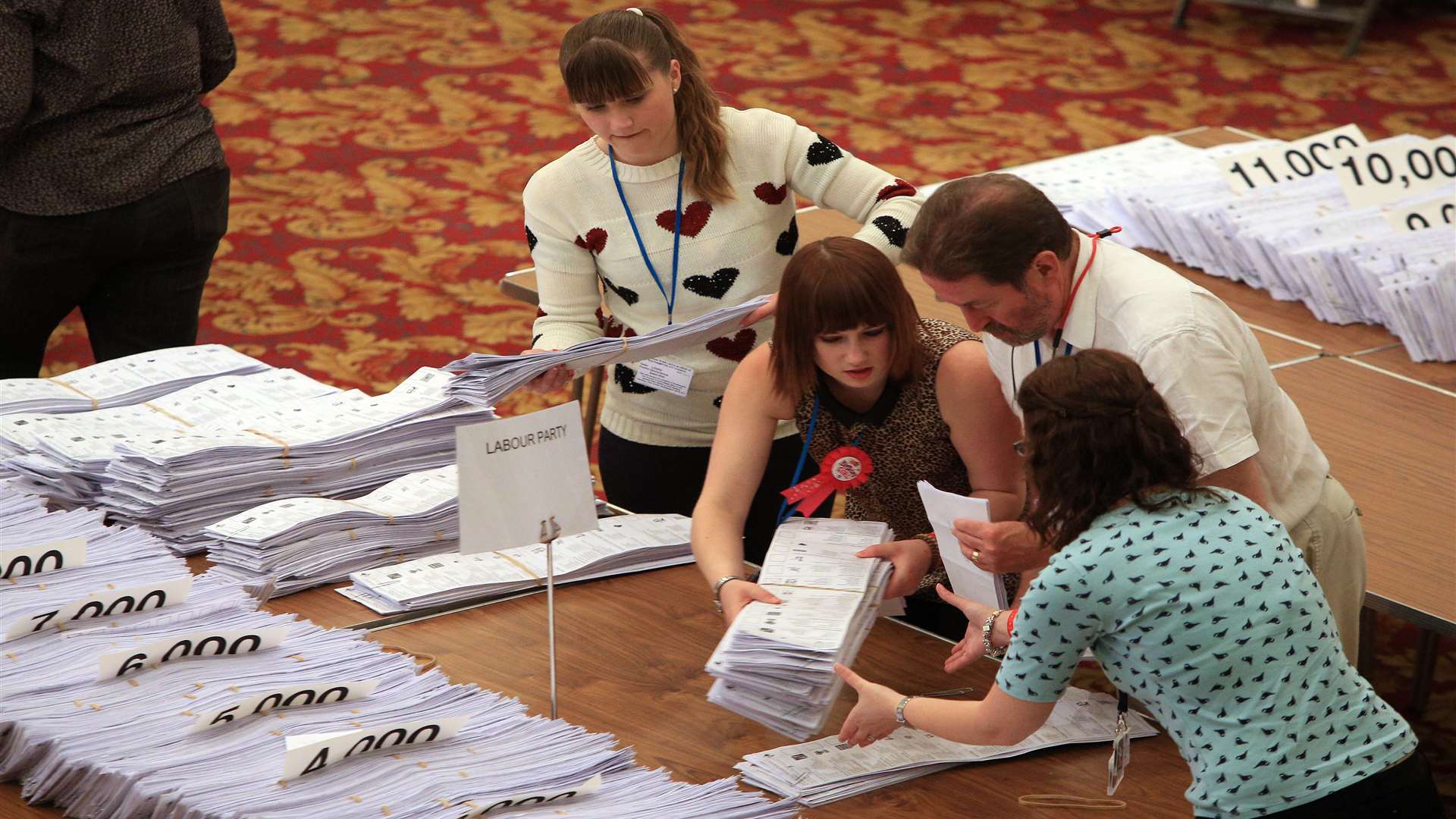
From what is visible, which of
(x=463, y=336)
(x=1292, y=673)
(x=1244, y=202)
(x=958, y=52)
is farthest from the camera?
(x=958, y=52)

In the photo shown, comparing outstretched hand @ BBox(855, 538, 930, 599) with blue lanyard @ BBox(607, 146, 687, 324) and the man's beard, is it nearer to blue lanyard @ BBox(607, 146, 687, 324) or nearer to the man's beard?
the man's beard

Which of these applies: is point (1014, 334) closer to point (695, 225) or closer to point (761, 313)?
point (761, 313)

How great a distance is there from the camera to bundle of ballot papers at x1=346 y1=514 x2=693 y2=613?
2.29m

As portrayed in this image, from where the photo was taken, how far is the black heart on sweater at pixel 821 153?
8.76 ft

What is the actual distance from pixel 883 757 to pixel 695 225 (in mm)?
1113

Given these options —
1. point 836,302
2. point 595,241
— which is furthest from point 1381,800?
point 595,241

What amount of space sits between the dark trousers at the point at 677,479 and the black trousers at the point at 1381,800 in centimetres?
131

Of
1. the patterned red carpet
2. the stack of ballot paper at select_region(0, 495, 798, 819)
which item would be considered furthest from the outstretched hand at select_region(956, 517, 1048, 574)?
the patterned red carpet

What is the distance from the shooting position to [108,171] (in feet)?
9.30

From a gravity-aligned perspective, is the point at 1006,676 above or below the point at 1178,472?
below

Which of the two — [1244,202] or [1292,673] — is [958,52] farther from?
[1292,673]

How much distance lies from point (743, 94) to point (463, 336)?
9.49 feet

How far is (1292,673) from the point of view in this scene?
5.17 ft

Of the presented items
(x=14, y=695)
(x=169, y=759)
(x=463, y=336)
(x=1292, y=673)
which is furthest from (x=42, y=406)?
(x=463, y=336)
